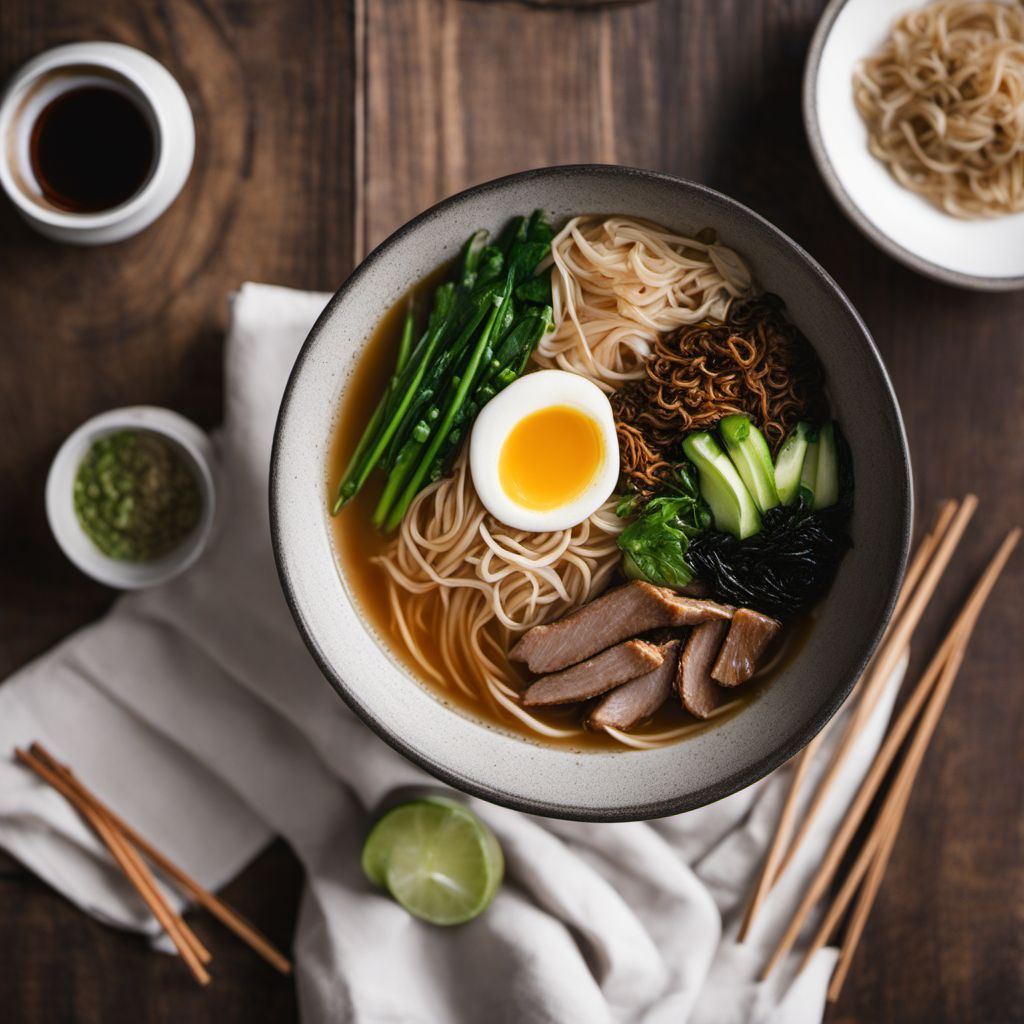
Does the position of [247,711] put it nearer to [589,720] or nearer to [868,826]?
[589,720]

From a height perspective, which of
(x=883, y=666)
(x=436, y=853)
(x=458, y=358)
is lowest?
(x=436, y=853)

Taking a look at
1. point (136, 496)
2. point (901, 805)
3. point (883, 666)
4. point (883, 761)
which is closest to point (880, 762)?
point (883, 761)

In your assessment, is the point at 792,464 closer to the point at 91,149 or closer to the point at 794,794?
the point at 794,794

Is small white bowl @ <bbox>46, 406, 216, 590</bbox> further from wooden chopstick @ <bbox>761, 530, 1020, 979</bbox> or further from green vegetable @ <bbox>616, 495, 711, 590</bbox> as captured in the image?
wooden chopstick @ <bbox>761, 530, 1020, 979</bbox>

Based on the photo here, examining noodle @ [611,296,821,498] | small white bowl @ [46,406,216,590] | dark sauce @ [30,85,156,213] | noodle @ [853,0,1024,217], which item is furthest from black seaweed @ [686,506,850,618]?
dark sauce @ [30,85,156,213]

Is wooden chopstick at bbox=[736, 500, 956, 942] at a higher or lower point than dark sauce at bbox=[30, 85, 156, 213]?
lower

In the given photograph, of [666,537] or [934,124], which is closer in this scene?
[666,537]

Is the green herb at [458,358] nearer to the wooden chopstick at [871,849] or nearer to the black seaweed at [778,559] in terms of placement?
the black seaweed at [778,559]
